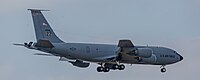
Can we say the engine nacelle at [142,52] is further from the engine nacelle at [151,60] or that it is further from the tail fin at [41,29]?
the tail fin at [41,29]

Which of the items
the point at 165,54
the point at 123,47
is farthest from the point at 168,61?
the point at 123,47

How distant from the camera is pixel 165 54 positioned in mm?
129250

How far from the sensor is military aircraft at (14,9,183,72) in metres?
120

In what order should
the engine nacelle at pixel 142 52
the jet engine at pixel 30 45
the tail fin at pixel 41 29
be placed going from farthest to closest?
the engine nacelle at pixel 142 52 → the tail fin at pixel 41 29 → the jet engine at pixel 30 45

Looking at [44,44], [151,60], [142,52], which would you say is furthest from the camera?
[151,60]

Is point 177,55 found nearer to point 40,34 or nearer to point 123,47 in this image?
point 123,47

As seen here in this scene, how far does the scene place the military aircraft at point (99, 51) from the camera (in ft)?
392

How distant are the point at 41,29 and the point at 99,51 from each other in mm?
8005

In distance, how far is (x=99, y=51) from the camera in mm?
123938

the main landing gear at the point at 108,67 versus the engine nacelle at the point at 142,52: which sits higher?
the engine nacelle at the point at 142,52

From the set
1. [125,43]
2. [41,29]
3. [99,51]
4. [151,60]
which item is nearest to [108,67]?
[99,51]

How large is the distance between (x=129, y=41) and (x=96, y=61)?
239 inches

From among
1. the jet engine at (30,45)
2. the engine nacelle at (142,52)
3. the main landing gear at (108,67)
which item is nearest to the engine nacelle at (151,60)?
the engine nacelle at (142,52)

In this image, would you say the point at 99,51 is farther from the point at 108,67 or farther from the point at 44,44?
the point at 44,44
